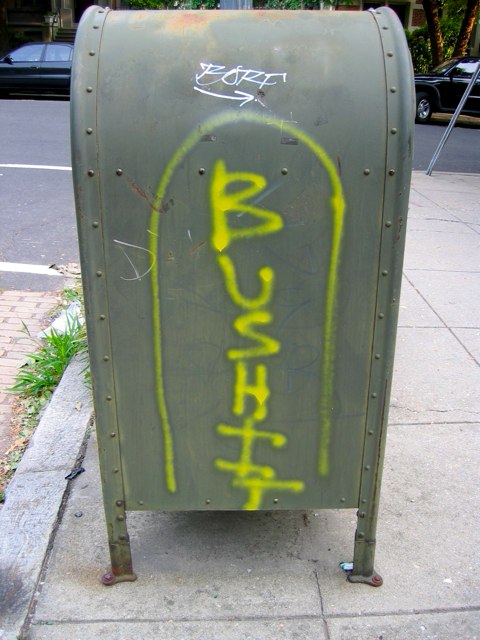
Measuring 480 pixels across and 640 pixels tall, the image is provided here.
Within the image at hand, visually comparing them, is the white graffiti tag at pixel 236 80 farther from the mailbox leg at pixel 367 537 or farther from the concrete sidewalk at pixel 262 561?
the concrete sidewalk at pixel 262 561

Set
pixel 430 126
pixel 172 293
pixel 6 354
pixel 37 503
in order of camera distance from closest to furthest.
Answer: pixel 172 293 → pixel 37 503 → pixel 6 354 → pixel 430 126

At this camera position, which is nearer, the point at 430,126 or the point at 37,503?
the point at 37,503

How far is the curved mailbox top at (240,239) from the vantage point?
2.08 m

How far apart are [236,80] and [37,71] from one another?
16.9 meters

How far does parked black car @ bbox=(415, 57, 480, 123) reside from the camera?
17.5 metres

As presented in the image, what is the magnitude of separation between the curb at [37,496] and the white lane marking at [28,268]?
7.12 ft

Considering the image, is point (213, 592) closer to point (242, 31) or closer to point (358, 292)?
point (358, 292)

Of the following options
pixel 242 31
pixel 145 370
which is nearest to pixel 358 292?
pixel 145 370

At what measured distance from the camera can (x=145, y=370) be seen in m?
2.32

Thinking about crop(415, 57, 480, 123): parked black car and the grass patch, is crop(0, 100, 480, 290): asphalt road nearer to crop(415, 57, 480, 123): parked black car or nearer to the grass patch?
the grass patch

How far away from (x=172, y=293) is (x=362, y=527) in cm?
111

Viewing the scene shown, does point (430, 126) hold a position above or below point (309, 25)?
below

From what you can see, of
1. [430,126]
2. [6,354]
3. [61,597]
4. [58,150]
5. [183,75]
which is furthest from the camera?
[430,126]

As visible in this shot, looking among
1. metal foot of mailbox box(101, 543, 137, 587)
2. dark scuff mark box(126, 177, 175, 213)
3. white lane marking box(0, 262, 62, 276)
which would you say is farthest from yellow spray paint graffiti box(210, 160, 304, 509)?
white lane marking box(0, 262, 62, 276)
